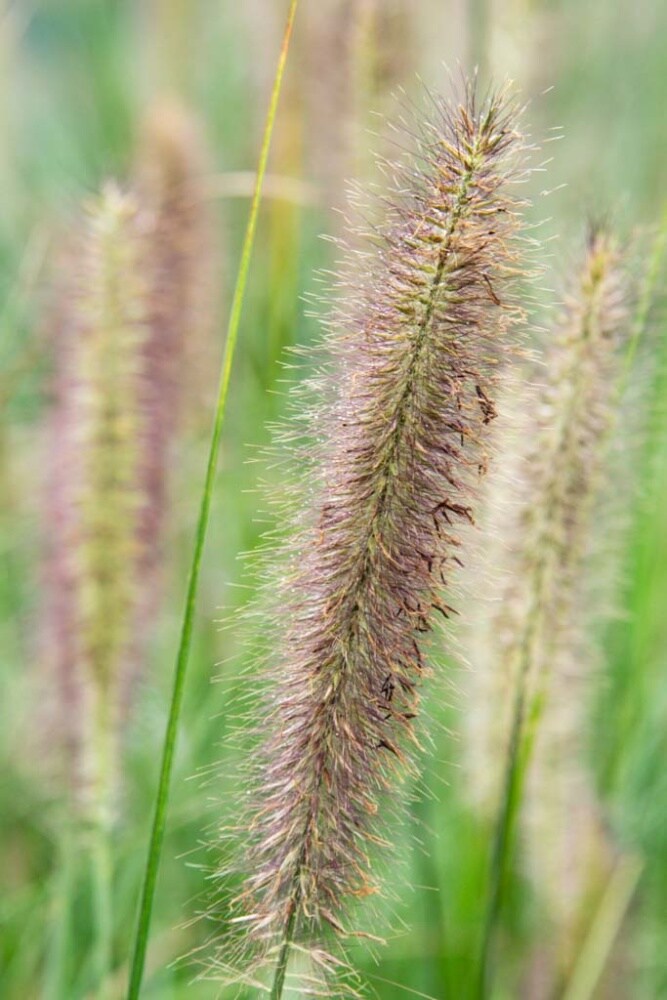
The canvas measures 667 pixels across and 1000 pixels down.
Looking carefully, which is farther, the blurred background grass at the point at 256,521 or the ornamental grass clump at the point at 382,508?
the blurred background grass at the point at 256,521

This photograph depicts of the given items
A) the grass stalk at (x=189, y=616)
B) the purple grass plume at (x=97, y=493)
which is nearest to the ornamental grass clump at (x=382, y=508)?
the grass stalk at (x=189, y=616)

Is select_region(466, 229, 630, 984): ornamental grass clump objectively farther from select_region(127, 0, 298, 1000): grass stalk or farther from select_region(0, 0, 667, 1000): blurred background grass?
select_region(127, 0, 298, 1000): grass stalk

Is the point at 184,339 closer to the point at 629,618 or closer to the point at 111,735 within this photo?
the point at 111,735

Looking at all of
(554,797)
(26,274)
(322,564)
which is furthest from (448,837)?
(322,564)

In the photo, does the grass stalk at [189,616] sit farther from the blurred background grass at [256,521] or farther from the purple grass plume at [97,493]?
the purple grass plume at [97,493]

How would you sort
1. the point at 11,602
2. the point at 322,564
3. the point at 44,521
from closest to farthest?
the point at 322,564 < the point at 44,521 < the point at 11,602

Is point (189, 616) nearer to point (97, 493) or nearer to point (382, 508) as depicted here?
point (382, 508)
